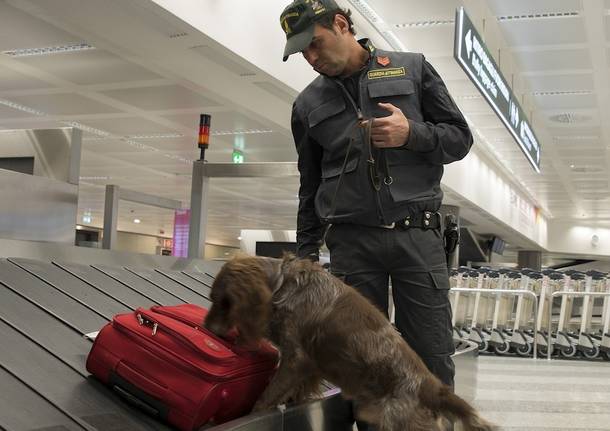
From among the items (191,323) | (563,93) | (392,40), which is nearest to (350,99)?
(191,323)

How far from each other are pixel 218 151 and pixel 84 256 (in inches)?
383

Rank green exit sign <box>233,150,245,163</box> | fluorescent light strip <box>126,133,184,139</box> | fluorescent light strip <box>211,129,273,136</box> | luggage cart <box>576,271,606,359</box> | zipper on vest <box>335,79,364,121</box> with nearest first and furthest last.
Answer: zipper on vest <box>335,79,364,121</box> → luggage cart <box>576,271,606,359</box> → fluorescent light strip <box>211,129,273,136</box> → fluorescent light strip <box>126,133,184,139</box> → green exit sign <box>233,150,245,163</box>

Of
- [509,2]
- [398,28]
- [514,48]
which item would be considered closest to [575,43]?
[514,48]

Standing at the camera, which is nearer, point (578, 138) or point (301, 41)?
point (301, 41)

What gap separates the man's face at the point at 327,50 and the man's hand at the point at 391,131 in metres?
0.22

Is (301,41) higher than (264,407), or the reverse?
(301,41)

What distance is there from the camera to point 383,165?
7.47ft

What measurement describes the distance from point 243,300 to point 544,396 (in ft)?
12.5

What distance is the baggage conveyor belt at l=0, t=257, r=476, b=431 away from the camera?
81.4 inches

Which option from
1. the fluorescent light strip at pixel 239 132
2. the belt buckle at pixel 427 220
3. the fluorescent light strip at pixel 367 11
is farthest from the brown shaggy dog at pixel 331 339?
the fluorescent light strip at pixel 239 132

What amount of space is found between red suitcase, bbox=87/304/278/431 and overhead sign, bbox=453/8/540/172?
377 centimetres

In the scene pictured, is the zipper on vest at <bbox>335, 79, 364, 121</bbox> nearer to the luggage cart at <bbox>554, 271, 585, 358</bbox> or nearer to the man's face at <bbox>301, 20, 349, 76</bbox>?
the man's face at <bbox>301, 20, 349, 76</bbox>

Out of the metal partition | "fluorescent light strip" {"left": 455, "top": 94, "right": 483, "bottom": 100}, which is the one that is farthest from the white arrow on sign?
"fluorescent light strip" {"left": 455, "top": 94, "right": 483, "bottom": 100}

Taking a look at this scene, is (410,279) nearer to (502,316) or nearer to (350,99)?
(350,99)
